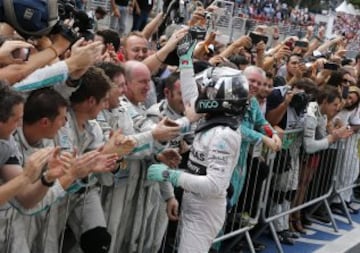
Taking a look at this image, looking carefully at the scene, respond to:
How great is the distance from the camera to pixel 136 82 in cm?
490

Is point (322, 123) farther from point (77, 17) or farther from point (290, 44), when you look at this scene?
point (77, 17)

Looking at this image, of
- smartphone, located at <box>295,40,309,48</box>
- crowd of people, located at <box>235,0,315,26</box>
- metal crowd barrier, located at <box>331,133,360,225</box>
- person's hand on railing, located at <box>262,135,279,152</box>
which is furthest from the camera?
crowd of people, located at <box>235,0,315,26</box>

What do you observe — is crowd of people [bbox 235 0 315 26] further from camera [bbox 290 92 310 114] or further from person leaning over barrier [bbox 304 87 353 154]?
camera [bbox 290 92 310 114]

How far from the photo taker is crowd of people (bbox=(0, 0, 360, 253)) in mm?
3566

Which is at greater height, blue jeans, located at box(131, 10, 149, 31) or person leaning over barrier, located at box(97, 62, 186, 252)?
person leaning over barrier, located at box(97, 62, 186, 252)

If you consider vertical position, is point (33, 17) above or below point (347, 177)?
above

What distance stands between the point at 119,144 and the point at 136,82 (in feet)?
3.69

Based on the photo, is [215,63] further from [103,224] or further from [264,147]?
[103,224]

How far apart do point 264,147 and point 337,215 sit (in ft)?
9.43

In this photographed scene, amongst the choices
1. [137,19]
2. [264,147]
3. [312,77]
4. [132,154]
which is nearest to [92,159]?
[132,154]

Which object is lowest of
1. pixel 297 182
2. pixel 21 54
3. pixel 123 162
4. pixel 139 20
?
pixel 297 182

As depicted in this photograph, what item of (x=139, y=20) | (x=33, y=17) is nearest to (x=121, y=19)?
(x=139, y=20)

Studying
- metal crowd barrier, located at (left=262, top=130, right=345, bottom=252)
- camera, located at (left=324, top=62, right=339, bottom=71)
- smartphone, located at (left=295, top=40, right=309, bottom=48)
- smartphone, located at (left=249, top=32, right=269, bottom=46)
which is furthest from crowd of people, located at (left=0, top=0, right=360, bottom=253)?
smartphone, located at (left=295, top=40, right=309, bottom=48)

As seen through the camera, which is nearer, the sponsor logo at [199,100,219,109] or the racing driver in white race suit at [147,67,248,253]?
the racing driver in white race suit at [147,67,248,253]
